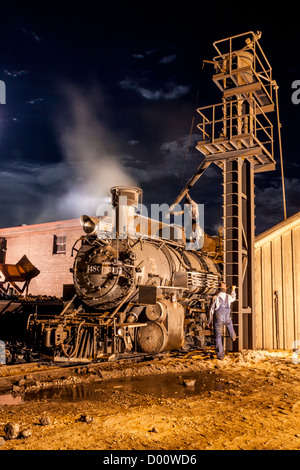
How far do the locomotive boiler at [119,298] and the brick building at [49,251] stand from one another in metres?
A: 14.8

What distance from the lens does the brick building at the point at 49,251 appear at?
25.5m

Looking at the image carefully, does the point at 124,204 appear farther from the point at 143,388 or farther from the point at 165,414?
the point at 165,414

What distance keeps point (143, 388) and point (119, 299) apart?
2754mm

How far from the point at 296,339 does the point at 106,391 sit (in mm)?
6684

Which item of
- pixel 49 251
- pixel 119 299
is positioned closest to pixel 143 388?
pixel 119 299

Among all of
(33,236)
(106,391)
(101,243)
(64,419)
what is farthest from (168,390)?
(33,236)

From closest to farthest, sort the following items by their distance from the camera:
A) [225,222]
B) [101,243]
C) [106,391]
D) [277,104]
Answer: [106,391] < [101,243] < [225,222] < [277,104]

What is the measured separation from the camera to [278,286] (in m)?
11.9

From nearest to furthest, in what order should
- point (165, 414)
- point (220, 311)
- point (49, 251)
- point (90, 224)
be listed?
point (165, 414) → point (90, 224) → point (220, 311) → point (49, 251)

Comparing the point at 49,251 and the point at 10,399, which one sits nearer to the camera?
the point at 10,399

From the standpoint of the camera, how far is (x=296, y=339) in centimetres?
1134

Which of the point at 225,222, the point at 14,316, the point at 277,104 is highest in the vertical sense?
the point at 277,104

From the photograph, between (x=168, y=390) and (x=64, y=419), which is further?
(x=168, y=390)
